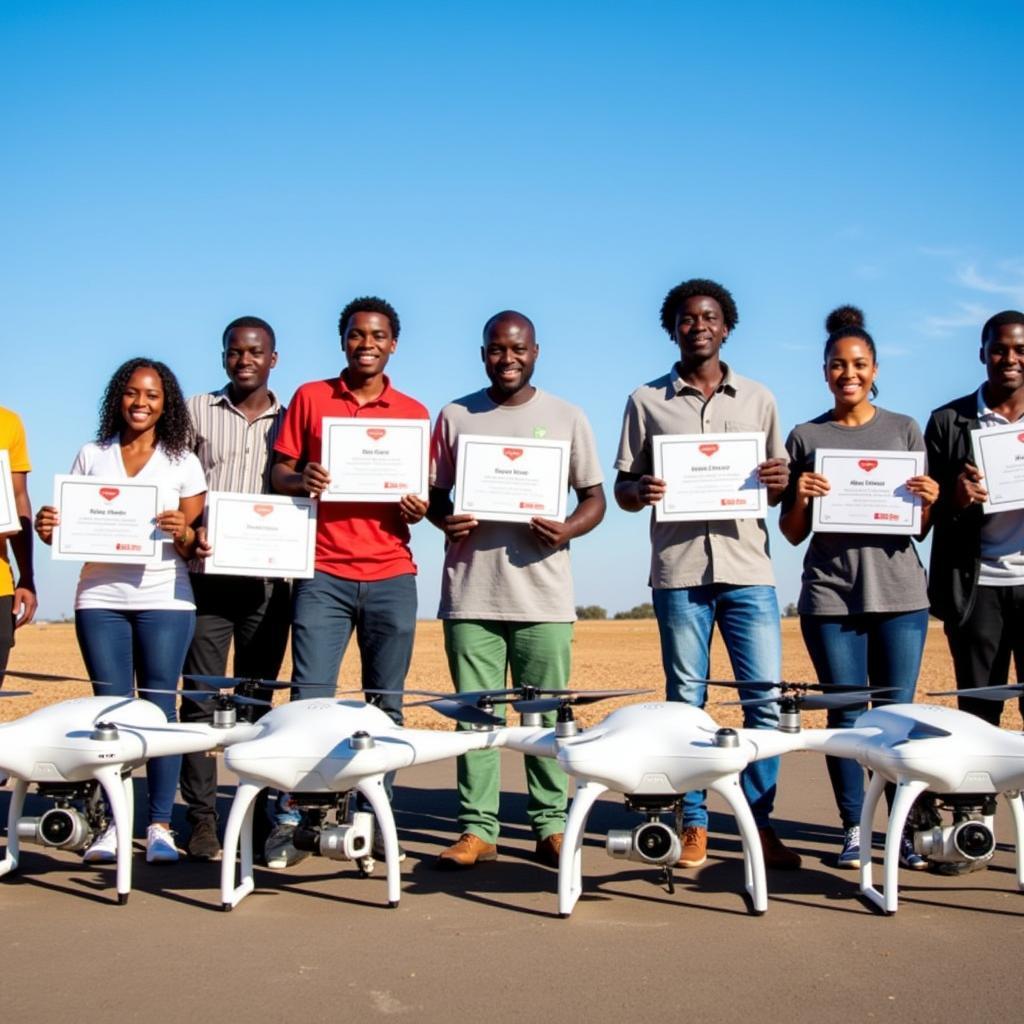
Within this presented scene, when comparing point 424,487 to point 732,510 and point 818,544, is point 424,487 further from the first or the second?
point 818,544

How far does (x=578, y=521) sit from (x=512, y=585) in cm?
57

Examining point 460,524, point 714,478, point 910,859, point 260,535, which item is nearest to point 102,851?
point 260,535

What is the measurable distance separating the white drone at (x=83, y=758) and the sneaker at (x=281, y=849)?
35.1 inches

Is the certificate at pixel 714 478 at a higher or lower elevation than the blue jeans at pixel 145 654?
higher

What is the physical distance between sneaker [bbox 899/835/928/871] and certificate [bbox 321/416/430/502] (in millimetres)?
3523

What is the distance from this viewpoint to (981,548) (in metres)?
7.24

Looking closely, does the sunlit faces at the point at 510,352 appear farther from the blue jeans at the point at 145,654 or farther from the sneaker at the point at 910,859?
the sneaker at the point at 910,859

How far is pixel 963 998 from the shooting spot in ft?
15.5

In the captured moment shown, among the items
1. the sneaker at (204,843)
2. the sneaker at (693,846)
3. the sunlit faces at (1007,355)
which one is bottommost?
the sneaker at (204,843)

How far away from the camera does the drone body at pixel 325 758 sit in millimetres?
5785

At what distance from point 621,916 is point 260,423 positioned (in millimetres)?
3891

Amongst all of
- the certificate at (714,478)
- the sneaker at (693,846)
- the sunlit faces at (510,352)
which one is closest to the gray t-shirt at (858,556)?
the certificate at (714,478)

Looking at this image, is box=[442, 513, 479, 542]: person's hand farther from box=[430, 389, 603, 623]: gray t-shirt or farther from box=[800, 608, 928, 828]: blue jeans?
box=[800, 608, 928, 828]: blue jeans

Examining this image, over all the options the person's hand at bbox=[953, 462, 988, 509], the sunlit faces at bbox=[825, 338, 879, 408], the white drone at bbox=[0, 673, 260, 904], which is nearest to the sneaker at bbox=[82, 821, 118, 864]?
the white drone at bbox=[0, 673, 260, 904]
